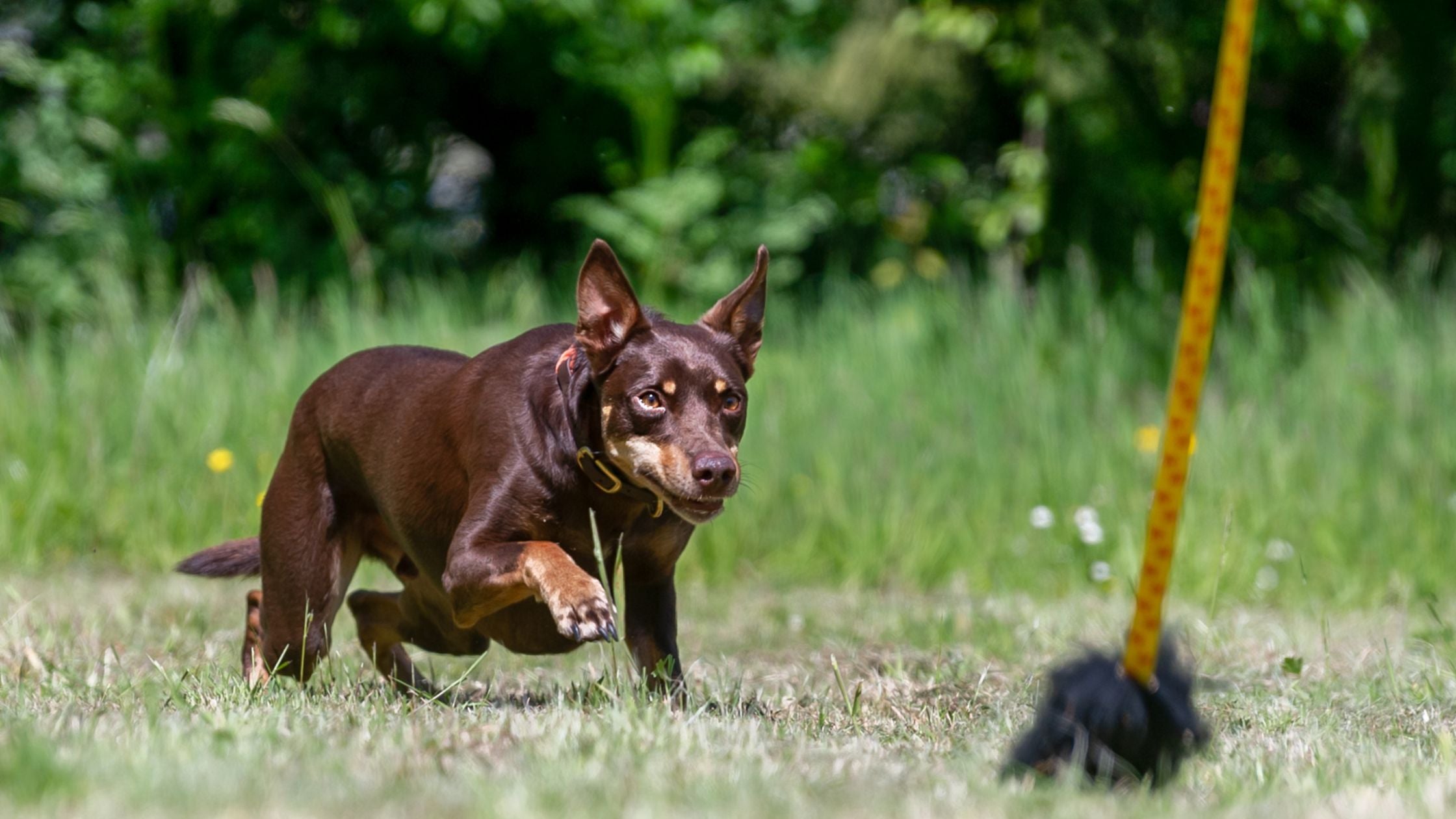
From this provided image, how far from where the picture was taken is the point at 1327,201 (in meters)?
11.4

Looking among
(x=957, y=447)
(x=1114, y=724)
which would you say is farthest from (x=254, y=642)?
(x=957, y=447)

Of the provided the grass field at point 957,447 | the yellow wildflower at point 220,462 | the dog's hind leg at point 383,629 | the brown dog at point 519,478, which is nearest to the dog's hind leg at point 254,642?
the brown dog at point 519,478

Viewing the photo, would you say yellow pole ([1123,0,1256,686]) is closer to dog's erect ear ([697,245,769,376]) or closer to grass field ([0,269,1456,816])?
grass field ([0,269,1456,816])

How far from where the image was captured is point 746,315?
432 cm

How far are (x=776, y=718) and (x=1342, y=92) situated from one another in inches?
414

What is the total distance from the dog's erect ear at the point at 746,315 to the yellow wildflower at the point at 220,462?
4072mm

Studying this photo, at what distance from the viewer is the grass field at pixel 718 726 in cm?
260

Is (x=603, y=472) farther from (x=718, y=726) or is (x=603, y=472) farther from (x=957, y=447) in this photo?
(x=957, y=447)

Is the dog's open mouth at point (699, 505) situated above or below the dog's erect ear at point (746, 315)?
below

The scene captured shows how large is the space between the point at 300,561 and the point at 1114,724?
2.47m

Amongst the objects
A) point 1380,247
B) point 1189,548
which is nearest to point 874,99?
point 1380,247

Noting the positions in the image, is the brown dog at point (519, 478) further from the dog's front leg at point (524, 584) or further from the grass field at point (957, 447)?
the grass field at point (957, 447)

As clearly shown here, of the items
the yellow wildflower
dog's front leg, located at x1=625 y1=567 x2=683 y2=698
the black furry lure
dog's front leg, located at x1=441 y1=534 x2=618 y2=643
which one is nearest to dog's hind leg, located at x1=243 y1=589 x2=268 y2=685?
dog's front leg, located at x1=441 y1=534 x2=618 y2=643

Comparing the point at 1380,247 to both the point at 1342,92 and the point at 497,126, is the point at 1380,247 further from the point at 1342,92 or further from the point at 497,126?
the point at 497,126
